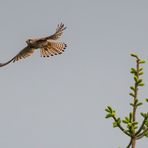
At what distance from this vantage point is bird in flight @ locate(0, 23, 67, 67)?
752 inches

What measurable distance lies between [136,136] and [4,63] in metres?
9.98

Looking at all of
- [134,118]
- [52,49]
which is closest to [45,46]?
[52,49]

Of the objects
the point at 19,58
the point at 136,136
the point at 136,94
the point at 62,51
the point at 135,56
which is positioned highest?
the point at 19,58

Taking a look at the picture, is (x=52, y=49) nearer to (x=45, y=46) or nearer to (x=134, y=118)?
(x=45, y=46)

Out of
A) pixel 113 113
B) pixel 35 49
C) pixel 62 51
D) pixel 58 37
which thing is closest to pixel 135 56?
pixel 113 113

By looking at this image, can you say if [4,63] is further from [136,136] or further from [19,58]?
[136,136]

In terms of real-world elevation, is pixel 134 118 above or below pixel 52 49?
below

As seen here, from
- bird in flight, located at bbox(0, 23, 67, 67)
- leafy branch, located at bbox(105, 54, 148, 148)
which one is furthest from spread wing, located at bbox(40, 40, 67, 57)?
leafy branch, located at bbox(105, 54, 148, 148)

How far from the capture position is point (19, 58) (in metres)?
21.9

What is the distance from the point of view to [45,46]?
2034cm

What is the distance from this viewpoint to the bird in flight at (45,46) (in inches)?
752

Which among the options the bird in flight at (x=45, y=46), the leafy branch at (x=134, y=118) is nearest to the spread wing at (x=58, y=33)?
the bird in flight at (x=45, y=46)

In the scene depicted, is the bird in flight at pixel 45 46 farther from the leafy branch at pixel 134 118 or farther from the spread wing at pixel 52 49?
the leafy branch at pixel 134 118

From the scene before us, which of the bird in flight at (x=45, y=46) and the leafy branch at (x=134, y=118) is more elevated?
the bird in flight at (x=45, y=46)
